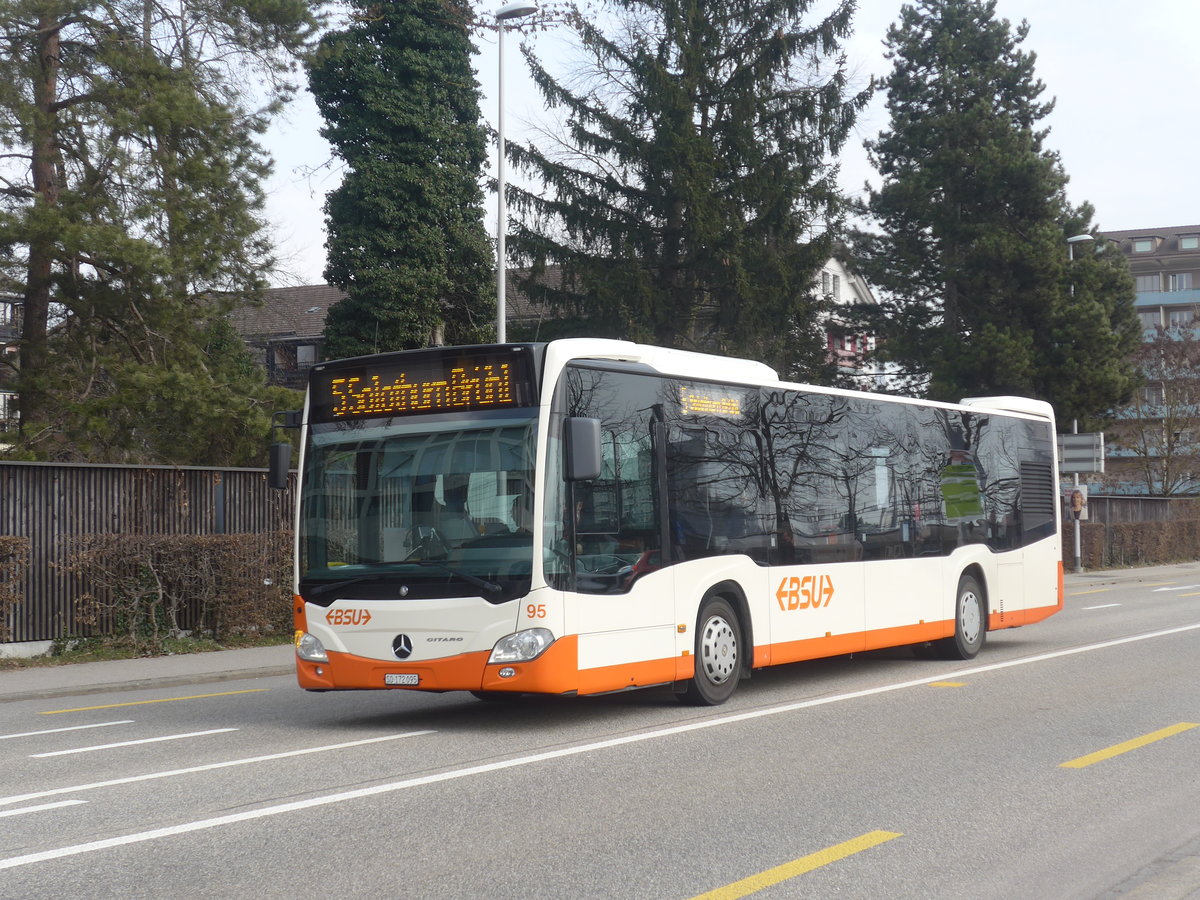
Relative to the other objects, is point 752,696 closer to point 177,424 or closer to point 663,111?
point 177,424

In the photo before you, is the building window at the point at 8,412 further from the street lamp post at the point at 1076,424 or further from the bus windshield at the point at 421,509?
the street lamp post at the point at 1076,424

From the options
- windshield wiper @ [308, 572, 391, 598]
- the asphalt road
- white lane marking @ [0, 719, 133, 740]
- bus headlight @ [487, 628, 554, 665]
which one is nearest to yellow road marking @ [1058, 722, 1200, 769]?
the asphalt road

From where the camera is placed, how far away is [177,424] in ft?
72.0

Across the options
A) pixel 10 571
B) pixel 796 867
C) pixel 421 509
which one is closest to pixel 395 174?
pixel 10 571

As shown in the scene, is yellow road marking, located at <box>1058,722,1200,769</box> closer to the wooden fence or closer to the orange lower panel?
the orange lower panel

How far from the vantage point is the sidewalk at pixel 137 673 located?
13938 millimetres

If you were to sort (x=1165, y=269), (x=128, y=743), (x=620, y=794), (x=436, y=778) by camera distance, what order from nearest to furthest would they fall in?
1. (x=620, y=794)
2. (x=436, y=778)
3. (x=128, y=743)
4. (x=1165, y=269)

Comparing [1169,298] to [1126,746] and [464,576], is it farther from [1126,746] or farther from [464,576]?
[464,576]

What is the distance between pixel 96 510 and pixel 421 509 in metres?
8.99

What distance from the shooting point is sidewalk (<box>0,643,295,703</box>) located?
13938 millimetres

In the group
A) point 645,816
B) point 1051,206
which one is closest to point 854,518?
point 645,816

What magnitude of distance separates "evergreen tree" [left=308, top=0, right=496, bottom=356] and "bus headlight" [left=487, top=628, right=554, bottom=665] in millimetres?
20455

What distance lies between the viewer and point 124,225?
2128 centimetres

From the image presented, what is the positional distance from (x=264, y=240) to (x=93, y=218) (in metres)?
2.91
